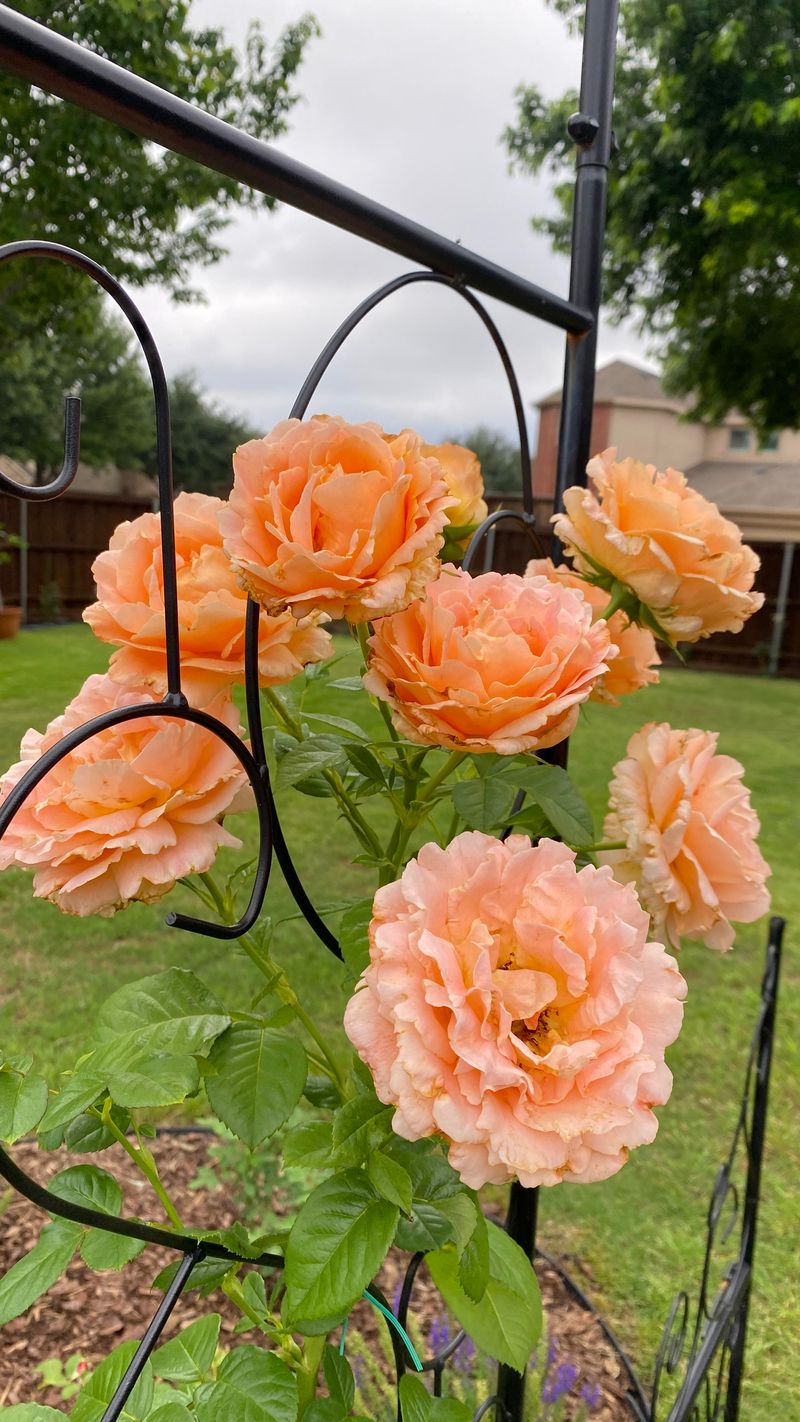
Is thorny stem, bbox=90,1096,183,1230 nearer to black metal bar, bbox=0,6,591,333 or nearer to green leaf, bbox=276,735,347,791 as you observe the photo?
green leaf, bbox=276,735,347,791

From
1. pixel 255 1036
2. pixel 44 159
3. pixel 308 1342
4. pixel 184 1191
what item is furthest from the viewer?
pixel 44 159

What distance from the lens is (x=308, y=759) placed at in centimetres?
60

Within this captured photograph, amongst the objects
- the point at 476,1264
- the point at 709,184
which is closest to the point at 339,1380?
the point at 476,1264

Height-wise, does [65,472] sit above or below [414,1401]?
→ above

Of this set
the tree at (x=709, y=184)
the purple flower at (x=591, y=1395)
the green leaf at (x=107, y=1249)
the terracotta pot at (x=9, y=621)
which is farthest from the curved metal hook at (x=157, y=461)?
the terracotta pot at (x=9, y=621)

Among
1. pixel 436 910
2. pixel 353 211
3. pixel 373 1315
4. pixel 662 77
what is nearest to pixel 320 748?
pixel 436 910

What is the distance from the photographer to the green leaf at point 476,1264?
56 centimetres

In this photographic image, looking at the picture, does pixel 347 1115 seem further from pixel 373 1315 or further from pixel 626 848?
pixel 373 1315

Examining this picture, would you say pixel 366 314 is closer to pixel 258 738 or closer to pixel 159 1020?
pixel 258 738

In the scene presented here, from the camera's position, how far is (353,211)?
581 millimetres

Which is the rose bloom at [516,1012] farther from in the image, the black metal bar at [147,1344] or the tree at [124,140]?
the tree at [124,140]

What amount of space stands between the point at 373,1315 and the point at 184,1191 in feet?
1.33

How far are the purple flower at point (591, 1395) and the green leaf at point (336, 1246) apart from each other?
1021 millimetres

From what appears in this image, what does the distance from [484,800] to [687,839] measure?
0.49 feet
